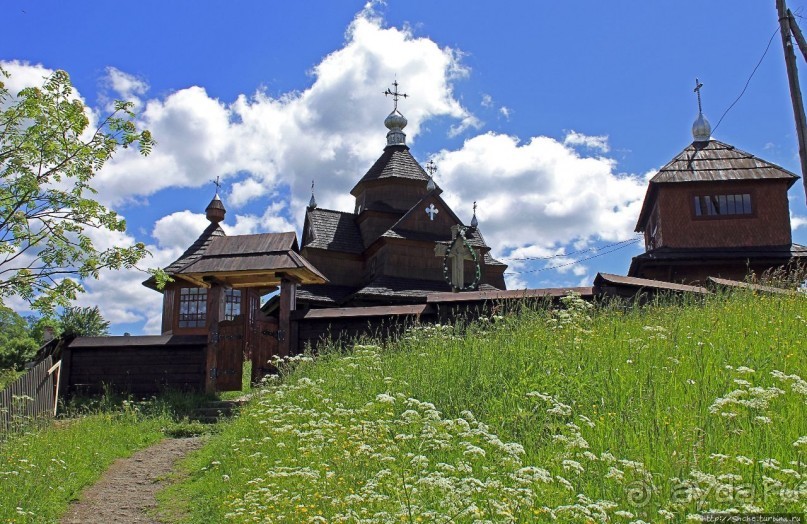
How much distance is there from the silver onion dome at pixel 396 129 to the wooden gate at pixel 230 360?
59.1 ft

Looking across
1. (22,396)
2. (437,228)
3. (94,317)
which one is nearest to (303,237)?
(437,228)

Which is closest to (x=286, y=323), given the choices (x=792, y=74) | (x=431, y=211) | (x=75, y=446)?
(x=75, y=446)

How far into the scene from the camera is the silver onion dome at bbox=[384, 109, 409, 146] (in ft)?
99.0

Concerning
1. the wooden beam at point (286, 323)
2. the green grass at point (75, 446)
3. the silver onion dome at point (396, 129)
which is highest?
the silver onion dome at point (396, 129)

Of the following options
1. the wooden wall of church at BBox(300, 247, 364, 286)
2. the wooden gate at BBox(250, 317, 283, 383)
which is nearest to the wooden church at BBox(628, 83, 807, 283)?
the wooden wall of church at BBox(300, 247, 364, 286)

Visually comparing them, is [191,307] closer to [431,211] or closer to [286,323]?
[431,211]

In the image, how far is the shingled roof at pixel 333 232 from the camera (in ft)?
89.0

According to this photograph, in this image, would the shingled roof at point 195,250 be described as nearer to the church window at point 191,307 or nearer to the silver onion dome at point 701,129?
the church window at point 191,307

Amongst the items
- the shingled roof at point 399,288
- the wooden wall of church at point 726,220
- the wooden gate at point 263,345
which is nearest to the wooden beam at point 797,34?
the wooden gate at point 263,345

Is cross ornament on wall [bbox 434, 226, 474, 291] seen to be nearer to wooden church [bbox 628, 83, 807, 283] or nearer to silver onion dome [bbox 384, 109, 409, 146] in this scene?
wooden church [bbox 628, 83, 807, 283]

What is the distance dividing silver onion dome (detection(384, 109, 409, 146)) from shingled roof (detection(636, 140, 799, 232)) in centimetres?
1068

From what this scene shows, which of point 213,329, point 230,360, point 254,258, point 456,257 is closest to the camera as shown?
point 230,360

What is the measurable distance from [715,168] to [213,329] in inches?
698

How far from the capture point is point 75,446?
859 centimetres
